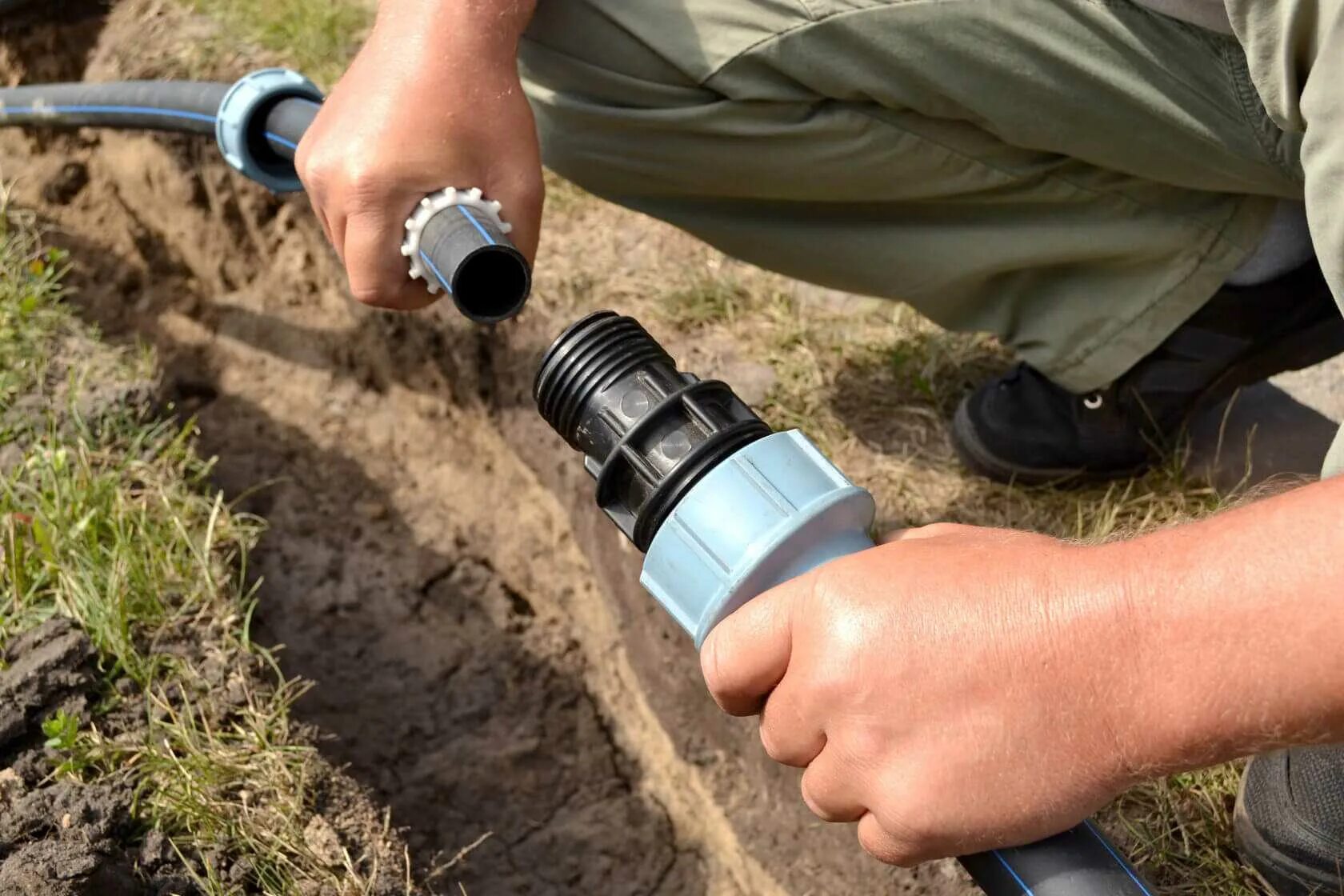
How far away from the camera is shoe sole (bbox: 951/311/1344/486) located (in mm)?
1743

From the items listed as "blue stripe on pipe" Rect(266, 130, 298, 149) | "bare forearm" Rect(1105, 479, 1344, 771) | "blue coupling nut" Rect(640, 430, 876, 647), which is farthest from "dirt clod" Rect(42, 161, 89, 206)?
"bare forearm" Rect(1105, 479, 1344, 771)

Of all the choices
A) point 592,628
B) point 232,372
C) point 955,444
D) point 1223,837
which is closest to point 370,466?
point 232,372

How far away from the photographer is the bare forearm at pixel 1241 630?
813 millimetres

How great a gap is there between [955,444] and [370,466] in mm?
1286

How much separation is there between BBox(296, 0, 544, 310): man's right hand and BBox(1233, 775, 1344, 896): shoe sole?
1.17 m

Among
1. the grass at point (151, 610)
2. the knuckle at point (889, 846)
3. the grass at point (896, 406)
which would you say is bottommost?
the grass at point (151, 610)

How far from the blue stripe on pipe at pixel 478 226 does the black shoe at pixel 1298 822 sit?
1.12 metres

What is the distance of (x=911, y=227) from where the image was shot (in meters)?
1.78

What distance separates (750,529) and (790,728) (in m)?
0.18

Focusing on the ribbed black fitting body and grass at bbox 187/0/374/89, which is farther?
grass at bbox 187/0/374/89

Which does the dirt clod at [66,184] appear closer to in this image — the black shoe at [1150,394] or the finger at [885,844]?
the black shoe at [1150,394]

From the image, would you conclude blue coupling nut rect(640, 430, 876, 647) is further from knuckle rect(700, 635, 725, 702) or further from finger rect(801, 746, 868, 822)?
finger rect(801, 746, 868, 822)

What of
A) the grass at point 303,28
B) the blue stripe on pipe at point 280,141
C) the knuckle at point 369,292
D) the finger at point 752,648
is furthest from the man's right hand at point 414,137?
the grass at point 303,28

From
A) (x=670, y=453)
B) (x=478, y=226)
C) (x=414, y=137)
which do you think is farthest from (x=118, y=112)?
(x=670, y=453)
